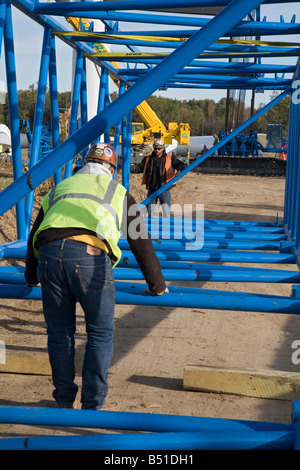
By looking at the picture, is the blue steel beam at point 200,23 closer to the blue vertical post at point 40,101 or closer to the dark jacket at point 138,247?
the blue vertical post at point 40,101

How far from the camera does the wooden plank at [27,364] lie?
4.75 meters

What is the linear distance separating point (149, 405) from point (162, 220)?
16.2 feet

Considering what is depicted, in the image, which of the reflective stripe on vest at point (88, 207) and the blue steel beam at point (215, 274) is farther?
the blue steel beam at point (215, 274)

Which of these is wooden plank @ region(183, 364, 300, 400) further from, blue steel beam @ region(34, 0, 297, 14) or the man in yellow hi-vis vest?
blue steel beam @ region(34, 0, 297, 14)

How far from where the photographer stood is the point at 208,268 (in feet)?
16.2

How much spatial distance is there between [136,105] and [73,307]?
1.29 metres

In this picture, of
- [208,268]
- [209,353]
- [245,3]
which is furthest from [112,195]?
[209,353]

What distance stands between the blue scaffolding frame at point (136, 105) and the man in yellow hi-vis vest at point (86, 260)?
0.70ft

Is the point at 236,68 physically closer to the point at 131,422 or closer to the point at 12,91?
the point at 12,91

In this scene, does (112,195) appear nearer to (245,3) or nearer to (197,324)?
(245,3)

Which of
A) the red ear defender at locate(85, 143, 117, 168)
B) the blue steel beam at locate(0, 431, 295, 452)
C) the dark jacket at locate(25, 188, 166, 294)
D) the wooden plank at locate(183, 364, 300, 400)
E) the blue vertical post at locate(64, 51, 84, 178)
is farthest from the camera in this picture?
the blue vertical post at locate(64, 51, 84, 178)

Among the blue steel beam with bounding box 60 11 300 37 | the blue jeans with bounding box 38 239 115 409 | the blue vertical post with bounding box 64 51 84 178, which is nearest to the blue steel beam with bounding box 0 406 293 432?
the blue jeans with bounding box 38 239 115 409

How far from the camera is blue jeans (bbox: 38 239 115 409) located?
11.1ft

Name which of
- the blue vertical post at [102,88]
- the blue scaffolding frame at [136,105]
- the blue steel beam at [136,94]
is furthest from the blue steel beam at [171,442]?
the blue vertical post at [102,88]
